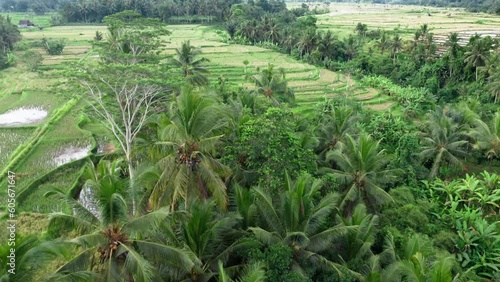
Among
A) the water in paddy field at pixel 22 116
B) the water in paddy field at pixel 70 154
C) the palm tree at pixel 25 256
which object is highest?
the palm tree at pixel 25 256

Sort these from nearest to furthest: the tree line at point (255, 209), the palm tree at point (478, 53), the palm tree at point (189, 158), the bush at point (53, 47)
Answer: the tree line at point (255, 209), the palm tree at point (189, 158), the palm tree at point (478, 53), the bush at point (53, 47)

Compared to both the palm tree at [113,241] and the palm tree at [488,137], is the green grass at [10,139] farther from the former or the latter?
the palm tree at [488,137]

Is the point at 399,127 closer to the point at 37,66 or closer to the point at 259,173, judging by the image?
the point at 259,173

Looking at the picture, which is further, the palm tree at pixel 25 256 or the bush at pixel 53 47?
the bush at pixel 53 47

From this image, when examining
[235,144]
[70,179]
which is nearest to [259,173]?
[235,144]

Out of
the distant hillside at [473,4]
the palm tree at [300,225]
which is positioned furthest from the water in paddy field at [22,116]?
the distant hillside at [473,4]

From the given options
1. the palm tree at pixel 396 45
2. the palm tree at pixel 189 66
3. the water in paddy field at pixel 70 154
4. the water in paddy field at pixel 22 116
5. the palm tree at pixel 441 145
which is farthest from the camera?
the palm tree at pixel 396 45

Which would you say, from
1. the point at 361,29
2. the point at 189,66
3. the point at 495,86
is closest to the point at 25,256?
the point at 189,66
